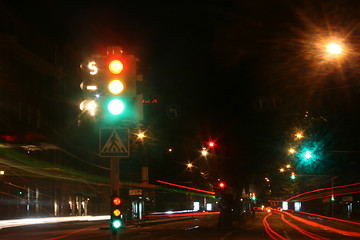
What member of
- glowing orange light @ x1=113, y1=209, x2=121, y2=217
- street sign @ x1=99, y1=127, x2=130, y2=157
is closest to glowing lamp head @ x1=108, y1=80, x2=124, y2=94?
street sign @ x1=99, y1=127, x2=130, y2=157

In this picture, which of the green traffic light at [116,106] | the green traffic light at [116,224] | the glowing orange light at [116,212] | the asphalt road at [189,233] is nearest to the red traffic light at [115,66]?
the green traffic light at [116,106]

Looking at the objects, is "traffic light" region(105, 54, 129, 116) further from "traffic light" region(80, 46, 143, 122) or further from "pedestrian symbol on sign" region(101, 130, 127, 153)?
"pedestrian symbol on sign" region(101, 130, 127, 153)

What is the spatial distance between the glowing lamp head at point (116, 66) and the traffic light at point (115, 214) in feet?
6.77

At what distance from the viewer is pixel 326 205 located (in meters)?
72.6

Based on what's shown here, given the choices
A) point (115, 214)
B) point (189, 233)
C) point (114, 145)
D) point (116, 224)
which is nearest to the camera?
point (116, 224)

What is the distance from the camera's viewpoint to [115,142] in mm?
7852

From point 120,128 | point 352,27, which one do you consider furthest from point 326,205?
point 120,128

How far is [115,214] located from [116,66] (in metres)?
2.40

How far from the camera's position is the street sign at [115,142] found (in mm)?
7836

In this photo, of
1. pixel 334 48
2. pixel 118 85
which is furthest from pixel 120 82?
pixel 334 48

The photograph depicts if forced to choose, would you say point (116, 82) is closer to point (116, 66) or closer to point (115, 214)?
point (116, 66)

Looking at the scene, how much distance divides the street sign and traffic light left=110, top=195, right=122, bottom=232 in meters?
0.84

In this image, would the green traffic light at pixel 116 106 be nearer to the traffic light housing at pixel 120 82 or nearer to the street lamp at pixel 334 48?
the traffic light housing at pixel 120 82

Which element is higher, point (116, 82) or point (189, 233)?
point (116, 82)
